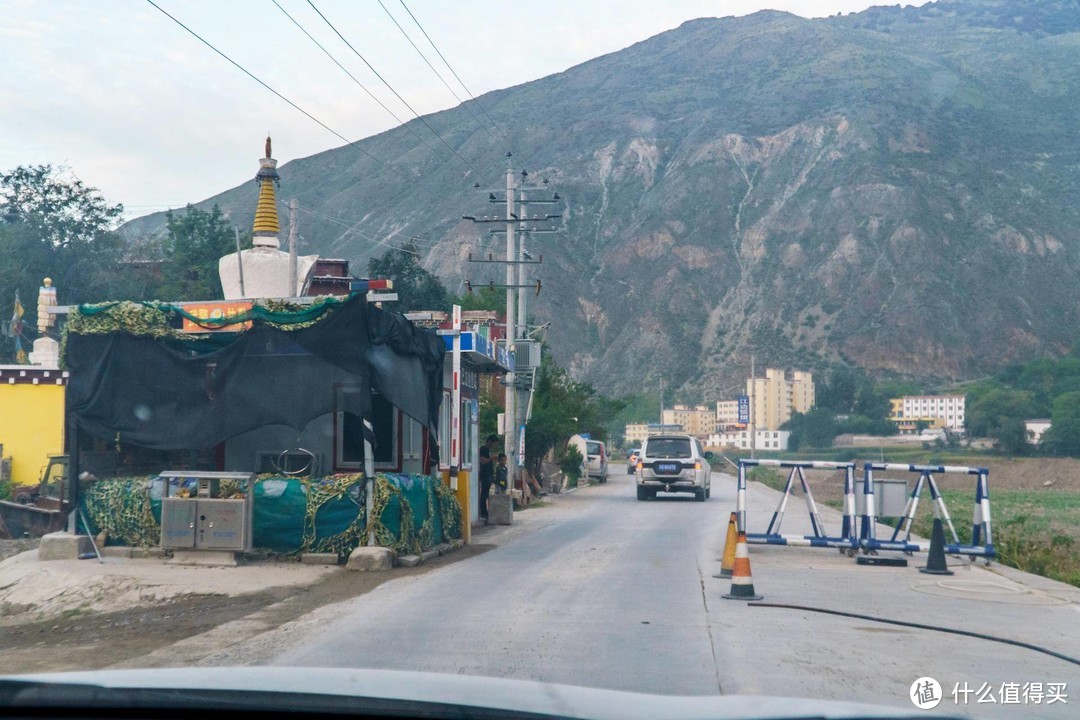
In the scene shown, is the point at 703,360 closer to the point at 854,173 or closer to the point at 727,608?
the point at 854,173

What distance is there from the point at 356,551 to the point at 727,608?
5.85 m

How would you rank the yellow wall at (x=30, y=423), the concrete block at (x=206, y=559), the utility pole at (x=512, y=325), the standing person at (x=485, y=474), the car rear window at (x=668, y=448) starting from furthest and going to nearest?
the car rear window at (x=668, y=448) < the utility pole at (x=512, y=325) < the yellow wall at (x=30, y=423) < the standing person at (x=485, y=474) < the concrete block at (x=206, y=559)

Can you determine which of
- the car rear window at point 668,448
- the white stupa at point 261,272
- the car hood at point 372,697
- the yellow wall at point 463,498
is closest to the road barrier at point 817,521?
the yellow wall at point 463,498

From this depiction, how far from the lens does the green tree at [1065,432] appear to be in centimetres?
7325

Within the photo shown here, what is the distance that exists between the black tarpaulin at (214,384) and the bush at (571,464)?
31.8m

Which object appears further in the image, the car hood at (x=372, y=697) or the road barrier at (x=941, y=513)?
the road barrier at (x=941, y=513)

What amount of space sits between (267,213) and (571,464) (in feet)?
76.5

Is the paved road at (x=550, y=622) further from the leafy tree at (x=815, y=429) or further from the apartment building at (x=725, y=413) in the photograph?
the apartment building at (x=725, y=413)

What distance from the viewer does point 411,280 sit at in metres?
65.7

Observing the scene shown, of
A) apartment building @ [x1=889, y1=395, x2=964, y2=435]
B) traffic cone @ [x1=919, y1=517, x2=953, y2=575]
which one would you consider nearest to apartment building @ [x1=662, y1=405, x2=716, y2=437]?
apartment building @ [x1=889, y1=395, x2=964, y2=435]

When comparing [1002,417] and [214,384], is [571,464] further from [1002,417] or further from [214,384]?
[1002,417]

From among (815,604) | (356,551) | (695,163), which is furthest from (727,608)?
(695,163)

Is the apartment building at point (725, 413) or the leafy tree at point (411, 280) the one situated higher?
the leafy tree at point (411, 280)

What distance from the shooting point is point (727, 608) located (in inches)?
451
